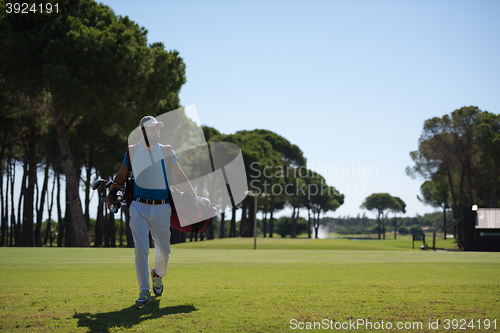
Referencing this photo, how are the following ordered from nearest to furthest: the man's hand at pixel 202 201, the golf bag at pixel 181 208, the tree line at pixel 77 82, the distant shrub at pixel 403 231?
the golf bag at pixel 181 208
the man's hand at pixel 202 201
the tree line at pixel 77 82
the distant shrub at pixel 403 231

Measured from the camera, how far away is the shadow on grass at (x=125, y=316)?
3.61 metres

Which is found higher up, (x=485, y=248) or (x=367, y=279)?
(x=367, y=279)

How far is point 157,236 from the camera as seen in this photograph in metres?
4.89

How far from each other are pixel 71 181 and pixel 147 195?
21.7 m

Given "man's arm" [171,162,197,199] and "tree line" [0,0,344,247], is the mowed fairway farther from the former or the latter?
"tree line" [0,0,344,247]

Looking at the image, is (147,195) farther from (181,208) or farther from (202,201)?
(202,201)

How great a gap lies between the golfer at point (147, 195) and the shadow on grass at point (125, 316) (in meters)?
0.35

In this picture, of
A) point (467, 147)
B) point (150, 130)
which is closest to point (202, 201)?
point (150, 130)

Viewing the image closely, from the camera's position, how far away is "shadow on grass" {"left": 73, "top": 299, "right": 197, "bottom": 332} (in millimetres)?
3605

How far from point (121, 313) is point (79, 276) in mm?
3488

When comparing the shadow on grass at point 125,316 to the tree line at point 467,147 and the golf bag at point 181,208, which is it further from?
the tree line at point 467,147

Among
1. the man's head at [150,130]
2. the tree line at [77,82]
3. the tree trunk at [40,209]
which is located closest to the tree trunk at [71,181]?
the tree line at [77,82]

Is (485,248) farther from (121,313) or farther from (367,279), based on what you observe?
(121,313)

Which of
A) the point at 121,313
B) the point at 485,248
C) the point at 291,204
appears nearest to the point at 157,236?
the point at 121,313
